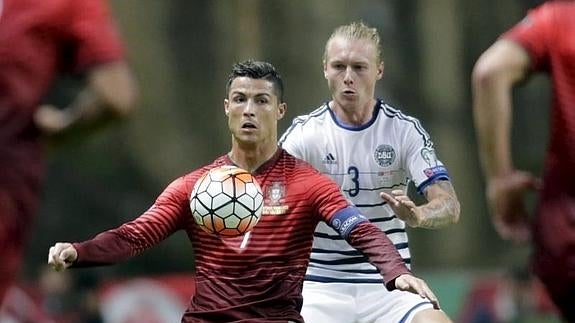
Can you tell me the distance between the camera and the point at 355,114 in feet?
25.6

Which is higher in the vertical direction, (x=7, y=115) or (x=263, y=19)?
(x=263, y=19)

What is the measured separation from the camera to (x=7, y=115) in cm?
465

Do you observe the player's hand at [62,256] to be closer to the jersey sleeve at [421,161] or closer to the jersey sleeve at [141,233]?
the jersey sleeve at [141,233]

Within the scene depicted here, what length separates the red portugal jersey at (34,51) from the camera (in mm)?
4629

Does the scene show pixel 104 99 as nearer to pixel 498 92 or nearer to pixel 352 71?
pixel 498 92

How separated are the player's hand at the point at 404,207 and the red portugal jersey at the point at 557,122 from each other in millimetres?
1840

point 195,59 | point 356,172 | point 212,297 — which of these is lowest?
point 212,297

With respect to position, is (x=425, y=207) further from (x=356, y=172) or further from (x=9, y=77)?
(x=9, y=77)

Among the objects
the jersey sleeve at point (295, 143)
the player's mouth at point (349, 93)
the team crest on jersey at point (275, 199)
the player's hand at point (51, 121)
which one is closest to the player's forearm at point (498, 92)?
the player's hand at point (51, 121)

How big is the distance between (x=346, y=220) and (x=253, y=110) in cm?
69

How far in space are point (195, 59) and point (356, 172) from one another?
10813mm

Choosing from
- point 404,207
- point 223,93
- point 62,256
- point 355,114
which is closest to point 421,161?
point 355,114

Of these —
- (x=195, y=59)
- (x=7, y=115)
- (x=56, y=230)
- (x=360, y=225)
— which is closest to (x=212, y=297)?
(x=360, y=225)

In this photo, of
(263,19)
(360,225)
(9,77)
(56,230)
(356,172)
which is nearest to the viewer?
(9,77)
